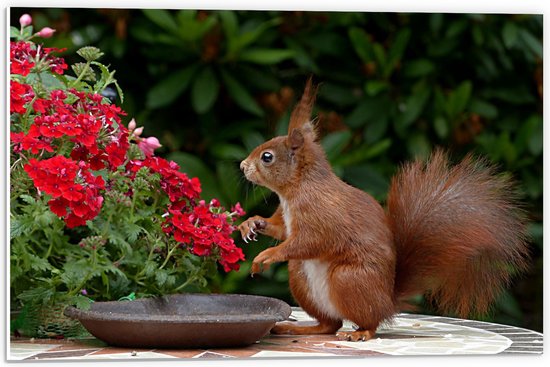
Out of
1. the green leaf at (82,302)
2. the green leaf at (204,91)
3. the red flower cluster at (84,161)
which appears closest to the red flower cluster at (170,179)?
the red flower cluster at (84,161)

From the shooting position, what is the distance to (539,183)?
3854 mm

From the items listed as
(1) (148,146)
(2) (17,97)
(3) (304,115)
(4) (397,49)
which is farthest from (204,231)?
(4) (397,49)

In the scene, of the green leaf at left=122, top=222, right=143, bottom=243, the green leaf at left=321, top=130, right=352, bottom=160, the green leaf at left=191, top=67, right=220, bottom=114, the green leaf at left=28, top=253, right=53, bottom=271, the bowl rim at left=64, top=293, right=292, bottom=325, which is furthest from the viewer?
the green leaf at left=191, top=67, right=220, bottom=114

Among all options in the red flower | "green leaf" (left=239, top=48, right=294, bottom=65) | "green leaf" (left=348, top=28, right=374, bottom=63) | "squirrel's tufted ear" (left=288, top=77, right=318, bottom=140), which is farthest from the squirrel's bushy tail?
"green leaf" (left=348, top=28, right=374, bottom=63)

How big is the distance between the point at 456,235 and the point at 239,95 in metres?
1.23

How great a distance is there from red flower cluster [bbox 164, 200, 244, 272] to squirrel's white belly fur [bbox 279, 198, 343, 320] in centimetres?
15

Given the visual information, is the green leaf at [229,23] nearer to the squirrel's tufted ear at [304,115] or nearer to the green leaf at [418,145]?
the green leaf at [418,145]

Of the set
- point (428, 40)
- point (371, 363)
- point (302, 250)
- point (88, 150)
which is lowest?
point (371, 363)

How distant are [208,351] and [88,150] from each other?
526 mm

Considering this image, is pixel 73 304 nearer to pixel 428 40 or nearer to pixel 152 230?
pixel 152 230

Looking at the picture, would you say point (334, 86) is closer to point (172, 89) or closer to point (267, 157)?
point (172, 89)

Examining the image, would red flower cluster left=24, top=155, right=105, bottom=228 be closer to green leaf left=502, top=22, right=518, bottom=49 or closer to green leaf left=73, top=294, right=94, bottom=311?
green leaf left=73, top=294, right=94, bottom=311

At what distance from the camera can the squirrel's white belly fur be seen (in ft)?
8.34

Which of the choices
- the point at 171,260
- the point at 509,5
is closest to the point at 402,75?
the point at 509,5
